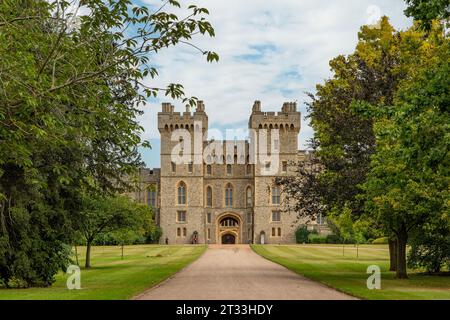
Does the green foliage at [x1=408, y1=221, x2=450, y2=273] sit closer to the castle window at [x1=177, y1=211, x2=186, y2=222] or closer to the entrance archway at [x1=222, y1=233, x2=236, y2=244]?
the castle window at [x1=177, y1=211, x2=186, y2=222]

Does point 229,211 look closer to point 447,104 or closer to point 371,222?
point 371,222

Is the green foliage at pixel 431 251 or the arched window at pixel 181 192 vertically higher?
the arched window at pixel 181 192

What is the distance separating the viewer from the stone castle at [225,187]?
2953 inches

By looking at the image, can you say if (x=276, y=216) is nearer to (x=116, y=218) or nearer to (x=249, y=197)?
(x=249, y=197)

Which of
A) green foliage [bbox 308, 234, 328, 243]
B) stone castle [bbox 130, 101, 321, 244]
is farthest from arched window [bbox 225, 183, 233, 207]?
green foliage [bbox 308, 234, 328, 243]

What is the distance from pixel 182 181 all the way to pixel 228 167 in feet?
19.7

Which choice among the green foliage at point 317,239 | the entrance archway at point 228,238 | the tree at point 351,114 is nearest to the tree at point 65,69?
the tree at point 351,114

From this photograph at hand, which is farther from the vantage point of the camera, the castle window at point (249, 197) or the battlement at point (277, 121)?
the castle window at point (249, 197)

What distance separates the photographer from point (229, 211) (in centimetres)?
7706

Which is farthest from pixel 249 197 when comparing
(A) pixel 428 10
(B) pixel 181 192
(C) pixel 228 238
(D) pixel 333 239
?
(A) pixel 428 10

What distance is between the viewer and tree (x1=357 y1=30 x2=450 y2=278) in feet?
49.5

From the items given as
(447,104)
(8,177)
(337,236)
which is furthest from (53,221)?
(337,236)

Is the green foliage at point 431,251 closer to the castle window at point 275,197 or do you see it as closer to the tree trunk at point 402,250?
the tree trunk at point 402,250

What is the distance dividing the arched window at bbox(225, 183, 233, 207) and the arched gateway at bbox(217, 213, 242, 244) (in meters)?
1.35
